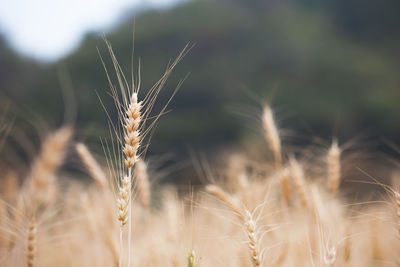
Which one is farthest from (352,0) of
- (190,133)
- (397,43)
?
(190,133)

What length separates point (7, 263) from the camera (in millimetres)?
1084

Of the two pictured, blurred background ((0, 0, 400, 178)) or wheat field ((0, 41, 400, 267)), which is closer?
wheat field ((0, 41, 400, 267))

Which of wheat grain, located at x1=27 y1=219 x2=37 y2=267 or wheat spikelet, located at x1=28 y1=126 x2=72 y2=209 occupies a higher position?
wheat spikelet, located at x1=28 y1=126 x2=72 y2=209

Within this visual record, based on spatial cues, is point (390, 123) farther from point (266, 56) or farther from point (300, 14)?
point (300, 14)

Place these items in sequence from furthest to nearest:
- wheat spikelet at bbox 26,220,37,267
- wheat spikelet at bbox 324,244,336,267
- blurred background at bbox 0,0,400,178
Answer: blurred background at bbox 0,0,400,178 → wheat spikelet at bbox 26,220,37,267 → wheat spikelet at bbox 324,244,336,267

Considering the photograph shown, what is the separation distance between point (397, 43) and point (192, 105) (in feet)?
21.9

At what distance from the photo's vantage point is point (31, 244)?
848 mm

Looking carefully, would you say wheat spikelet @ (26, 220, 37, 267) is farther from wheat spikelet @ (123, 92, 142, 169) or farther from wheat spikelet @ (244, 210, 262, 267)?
wheat spikelet @ (244, 210, 262, 267)

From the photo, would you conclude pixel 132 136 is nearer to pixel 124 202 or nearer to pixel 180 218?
pixel 124 202

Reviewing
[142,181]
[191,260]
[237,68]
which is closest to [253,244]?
[191,260]

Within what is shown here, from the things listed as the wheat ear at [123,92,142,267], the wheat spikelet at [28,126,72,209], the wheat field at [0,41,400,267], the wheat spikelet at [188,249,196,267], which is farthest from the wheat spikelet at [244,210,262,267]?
the wheat spikelet at [28,126,72,209]

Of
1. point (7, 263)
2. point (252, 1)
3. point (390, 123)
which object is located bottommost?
point (7, 263)

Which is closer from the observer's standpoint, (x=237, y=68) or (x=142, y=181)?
(x=142, y=181)

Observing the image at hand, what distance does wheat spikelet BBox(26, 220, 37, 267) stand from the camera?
2.78 feet
